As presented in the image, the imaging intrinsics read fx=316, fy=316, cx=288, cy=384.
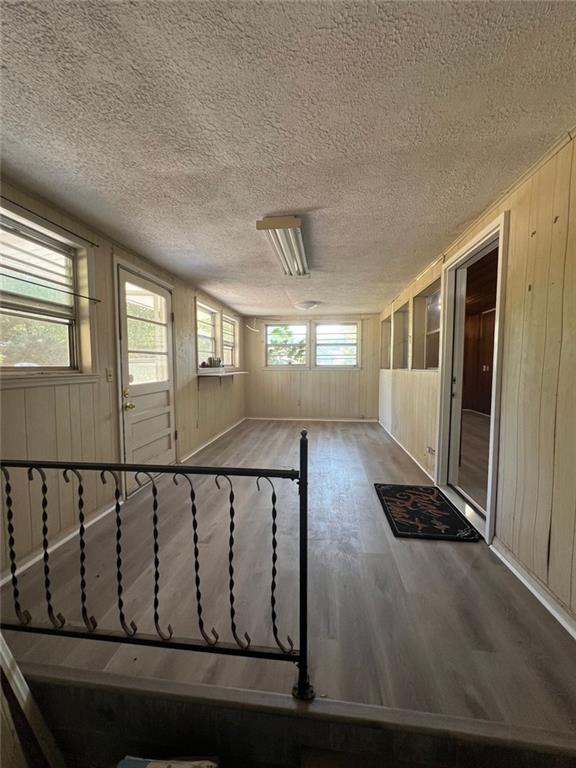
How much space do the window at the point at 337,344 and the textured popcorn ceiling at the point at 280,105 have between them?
4.49 metres

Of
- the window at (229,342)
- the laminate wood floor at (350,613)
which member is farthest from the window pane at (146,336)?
the window at (229,342)

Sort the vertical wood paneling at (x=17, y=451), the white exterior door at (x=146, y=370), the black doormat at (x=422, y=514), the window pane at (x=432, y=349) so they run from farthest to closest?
the window pane at (x=432, y=349) < the white exterior door at (x=146, y=370) < the black doormat at (x=422, y=514) < the vertical wood paneling at (x=17, y=451)

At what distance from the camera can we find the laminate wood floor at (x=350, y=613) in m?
1.23

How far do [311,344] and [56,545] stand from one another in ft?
18.6

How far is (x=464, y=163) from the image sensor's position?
1751mm

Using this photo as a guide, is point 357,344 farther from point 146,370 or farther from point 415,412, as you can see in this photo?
point 146,370

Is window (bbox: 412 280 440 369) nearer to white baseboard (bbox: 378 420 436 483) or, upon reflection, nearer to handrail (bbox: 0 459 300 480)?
white baseboard (bbox: 378 420 436 483)

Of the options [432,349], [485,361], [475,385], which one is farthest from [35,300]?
[475,385]

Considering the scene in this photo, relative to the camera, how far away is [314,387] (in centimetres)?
711

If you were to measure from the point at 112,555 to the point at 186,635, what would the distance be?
93 centimetres

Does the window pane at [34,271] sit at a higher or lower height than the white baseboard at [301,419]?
higher

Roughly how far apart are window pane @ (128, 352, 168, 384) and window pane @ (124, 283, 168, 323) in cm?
41

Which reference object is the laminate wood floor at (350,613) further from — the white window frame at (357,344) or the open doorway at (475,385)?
the white window frame at (357,344)

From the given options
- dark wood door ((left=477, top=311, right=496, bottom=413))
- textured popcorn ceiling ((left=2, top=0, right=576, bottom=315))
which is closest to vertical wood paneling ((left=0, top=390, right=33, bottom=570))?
textured popcorn ceiling ((left=2, top=0, right=576, bottom=315))
